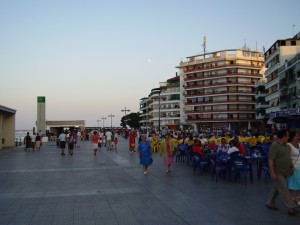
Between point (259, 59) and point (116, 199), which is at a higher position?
point (259, 59)

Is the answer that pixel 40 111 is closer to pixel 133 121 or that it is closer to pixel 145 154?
pixel 145 154

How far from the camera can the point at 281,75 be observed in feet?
199

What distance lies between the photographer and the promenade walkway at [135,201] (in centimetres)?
712

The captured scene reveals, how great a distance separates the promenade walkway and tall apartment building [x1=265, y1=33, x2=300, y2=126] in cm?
4783

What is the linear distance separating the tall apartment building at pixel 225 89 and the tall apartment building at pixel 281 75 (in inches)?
920

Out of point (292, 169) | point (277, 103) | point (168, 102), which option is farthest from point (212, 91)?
point (292, 169)

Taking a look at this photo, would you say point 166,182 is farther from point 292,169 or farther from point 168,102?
point 168,102

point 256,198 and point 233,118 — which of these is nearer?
point 256,198

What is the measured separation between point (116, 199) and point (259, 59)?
9693cm

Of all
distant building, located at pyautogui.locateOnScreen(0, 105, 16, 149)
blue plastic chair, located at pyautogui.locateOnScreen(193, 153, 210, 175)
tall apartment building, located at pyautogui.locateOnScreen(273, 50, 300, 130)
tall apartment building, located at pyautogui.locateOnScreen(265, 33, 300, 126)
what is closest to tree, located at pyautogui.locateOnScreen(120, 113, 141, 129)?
tall apartment building, located at pyautogui.locateOnScreen(265, 33, 300, 126)

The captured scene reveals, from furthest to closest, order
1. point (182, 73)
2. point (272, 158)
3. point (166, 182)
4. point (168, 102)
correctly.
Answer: point (168, 102), point (182, 73), point (166, 182), point (272, 158)

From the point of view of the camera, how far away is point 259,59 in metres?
99.8

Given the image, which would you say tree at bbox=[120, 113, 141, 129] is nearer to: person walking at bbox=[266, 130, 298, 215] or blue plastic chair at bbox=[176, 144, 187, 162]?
blue plastic chair at bbox=[176, 144, 187, 162]

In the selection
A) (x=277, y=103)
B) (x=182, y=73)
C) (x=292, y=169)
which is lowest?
(x=292, y=169)
